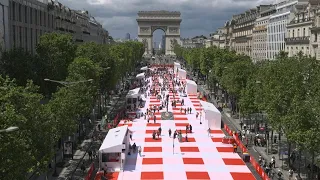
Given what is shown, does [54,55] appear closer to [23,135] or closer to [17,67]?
[17,67]

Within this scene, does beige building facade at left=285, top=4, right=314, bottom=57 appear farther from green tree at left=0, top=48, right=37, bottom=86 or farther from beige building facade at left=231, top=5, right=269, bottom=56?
green tree at left=0, top=48, right=37, bottom=86

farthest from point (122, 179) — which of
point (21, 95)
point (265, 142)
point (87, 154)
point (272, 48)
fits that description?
point (272, 48)

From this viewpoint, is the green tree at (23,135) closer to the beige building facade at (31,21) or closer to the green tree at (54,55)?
the green tree at (54,55)

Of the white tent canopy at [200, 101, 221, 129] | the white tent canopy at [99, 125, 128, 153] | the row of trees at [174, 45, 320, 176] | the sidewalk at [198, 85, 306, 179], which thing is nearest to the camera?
the row of trees at [174, 45, 320, 176]

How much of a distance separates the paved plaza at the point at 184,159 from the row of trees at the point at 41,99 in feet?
24.5

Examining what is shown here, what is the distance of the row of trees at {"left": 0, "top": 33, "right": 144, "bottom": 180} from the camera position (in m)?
22.1

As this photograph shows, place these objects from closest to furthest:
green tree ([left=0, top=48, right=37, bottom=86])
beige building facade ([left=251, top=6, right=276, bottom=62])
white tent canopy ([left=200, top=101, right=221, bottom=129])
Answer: green tree ([left=0, top=48, right=37, bottom=86]) < white tent canopy ([left=200, top=101, right=221, bottom=129]) < beige building facade ([left=251, top=6, right=276, bottom=62])

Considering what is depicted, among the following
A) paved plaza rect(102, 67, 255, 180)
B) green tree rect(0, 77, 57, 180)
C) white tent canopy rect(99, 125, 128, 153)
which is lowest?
paved plaza rect(102, 67, 255, 180)

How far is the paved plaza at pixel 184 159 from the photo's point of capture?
3762 centimetres

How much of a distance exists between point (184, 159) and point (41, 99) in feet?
51.2

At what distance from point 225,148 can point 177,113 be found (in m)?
24.8

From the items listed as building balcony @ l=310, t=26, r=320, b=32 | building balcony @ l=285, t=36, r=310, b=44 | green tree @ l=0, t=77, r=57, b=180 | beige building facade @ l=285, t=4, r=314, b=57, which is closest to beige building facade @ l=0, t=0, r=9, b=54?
green tree @ l=0, t=77, r=57, b=180

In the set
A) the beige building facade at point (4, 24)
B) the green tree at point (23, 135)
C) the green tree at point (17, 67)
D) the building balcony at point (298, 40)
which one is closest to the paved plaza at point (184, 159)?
the green tree at point (23, 135)

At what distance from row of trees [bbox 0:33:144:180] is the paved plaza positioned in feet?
24.5
